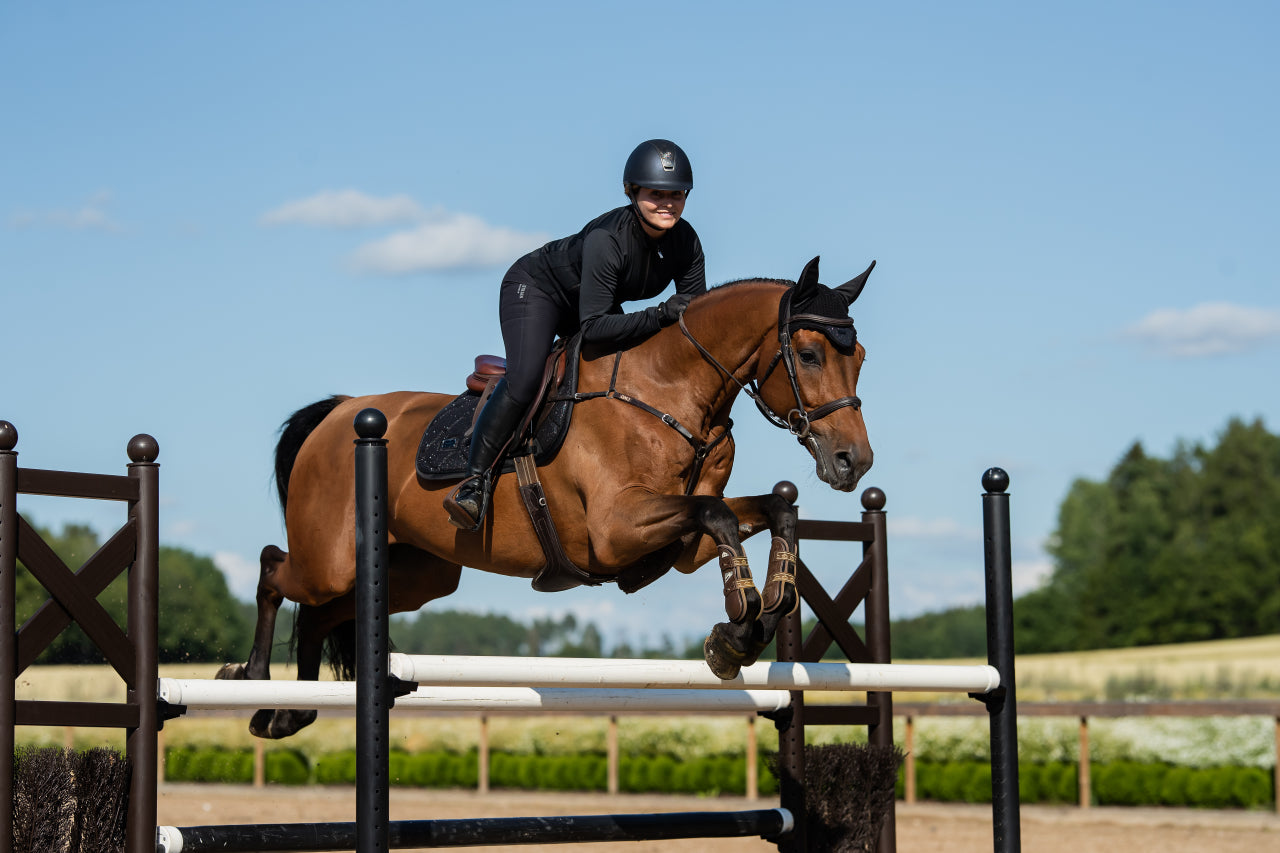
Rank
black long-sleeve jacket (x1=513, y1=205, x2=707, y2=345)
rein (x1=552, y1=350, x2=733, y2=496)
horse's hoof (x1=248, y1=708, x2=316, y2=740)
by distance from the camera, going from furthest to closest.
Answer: horse's hoof (x1=248, y1=708, x2=316, y2=740) < black long-sleeve jacket (x1=513, y1=205, x2=707, y2=345) < rein (x1=552, y1=350, x2=733, y2=496)

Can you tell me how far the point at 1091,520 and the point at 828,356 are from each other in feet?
225

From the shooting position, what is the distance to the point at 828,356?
4574 millimetres

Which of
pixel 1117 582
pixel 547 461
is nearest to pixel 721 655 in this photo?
pixel 547 461

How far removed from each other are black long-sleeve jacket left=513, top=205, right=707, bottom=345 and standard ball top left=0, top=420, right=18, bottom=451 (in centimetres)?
183

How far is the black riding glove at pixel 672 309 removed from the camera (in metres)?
4.95

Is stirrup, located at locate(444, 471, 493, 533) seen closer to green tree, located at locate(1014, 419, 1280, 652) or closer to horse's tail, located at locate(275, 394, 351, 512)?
horse's tail, located at locate(275, 394, 351, 512)

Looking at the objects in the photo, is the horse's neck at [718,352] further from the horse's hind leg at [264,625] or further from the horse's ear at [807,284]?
the horse's hind leg at [264,625]

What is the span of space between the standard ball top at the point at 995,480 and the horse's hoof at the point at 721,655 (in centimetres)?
133

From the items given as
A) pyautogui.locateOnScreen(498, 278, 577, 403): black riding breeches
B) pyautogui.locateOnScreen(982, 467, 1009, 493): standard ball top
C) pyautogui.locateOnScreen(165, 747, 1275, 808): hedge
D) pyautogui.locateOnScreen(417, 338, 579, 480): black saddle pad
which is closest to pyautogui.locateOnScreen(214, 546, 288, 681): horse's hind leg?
pyautogui.locateOnScreen(417, 338, 579, 480): black saddle pad

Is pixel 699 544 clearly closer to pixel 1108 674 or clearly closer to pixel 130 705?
pixel 130 705

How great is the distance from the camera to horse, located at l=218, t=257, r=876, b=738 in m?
4.38

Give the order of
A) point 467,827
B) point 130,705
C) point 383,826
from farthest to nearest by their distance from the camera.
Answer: point 467,827 < point 130,705 < point 383,826

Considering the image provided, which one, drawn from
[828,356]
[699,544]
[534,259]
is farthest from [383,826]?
[534,259]

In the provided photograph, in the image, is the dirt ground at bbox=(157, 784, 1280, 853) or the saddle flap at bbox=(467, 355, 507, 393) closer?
the saddle flap at bbox=(467, 355, 507, 393)
